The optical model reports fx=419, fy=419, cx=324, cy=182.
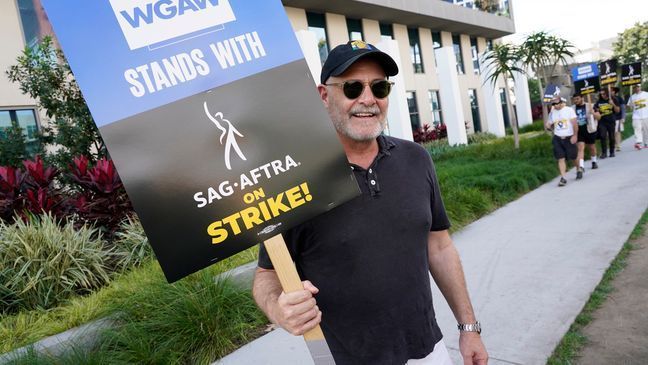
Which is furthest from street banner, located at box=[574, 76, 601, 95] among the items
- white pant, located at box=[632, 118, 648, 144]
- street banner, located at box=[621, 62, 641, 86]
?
street banner, located at box=[621, 62, 641, 86]

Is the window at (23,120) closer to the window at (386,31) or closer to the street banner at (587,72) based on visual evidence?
the street banner at (587,72)

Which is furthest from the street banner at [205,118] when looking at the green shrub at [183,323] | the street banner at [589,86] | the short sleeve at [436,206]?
the street banner at [589,86]

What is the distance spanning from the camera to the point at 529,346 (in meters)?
3.04

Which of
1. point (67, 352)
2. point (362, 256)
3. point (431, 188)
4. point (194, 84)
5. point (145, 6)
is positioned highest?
point (145, 6)

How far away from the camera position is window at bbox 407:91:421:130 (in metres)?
20.8

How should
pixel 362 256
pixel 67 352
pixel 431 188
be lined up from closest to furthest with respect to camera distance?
pixel 362 256
pixel 431 188
pixel 67 352

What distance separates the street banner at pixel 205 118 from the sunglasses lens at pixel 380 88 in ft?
1.33

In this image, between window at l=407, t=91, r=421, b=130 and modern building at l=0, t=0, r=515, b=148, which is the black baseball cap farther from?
window at l=407, t=91, r=421, b=130

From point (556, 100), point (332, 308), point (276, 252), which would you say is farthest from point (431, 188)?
point (556, 100)

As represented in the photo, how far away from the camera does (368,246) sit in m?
1.61

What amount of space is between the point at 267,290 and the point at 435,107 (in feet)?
73.4

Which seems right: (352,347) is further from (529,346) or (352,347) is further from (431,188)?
(529,346)

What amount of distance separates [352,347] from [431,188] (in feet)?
2.49

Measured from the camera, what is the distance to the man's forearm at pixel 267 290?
4.90 ft
